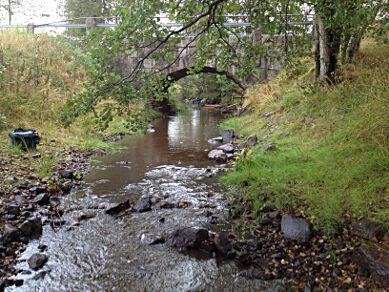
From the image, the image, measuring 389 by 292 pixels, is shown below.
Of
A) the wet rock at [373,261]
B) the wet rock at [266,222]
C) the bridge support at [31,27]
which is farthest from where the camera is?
the bridge support at [31,27]

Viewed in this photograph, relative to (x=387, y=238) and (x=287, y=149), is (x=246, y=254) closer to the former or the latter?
(x=387, y=238)

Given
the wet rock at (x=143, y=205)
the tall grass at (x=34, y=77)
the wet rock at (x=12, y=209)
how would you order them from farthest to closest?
the tall grass at (x=34, y=77), the wet rock at (x=143, y=205), the wet rock at (x=12, y=209)

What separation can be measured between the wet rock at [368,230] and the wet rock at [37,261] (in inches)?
137

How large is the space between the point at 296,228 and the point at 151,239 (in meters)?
1.82

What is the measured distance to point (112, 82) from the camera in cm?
430

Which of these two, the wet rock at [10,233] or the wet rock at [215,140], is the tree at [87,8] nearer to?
the wet rock at [215,140]

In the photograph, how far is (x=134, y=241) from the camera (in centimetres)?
439

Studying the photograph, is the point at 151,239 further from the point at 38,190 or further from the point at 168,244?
the point at 38,190

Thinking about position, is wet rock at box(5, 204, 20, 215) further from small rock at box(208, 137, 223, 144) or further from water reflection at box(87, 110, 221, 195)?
small rock at box(208, 137, 223, 144)

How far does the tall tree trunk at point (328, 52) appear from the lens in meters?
8.20

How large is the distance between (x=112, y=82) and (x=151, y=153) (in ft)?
17.5

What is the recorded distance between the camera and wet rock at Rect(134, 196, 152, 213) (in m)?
5.29

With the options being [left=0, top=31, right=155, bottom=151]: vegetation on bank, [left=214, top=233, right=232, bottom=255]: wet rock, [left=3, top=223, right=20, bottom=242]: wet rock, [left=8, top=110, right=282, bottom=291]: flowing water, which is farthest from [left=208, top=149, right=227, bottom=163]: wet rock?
[left=3, top=223, right=20, bottom=242]: wet rock

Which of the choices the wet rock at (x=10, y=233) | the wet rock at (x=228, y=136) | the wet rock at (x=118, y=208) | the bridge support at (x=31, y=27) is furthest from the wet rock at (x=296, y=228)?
the bridge support at (x=31, y=27)
